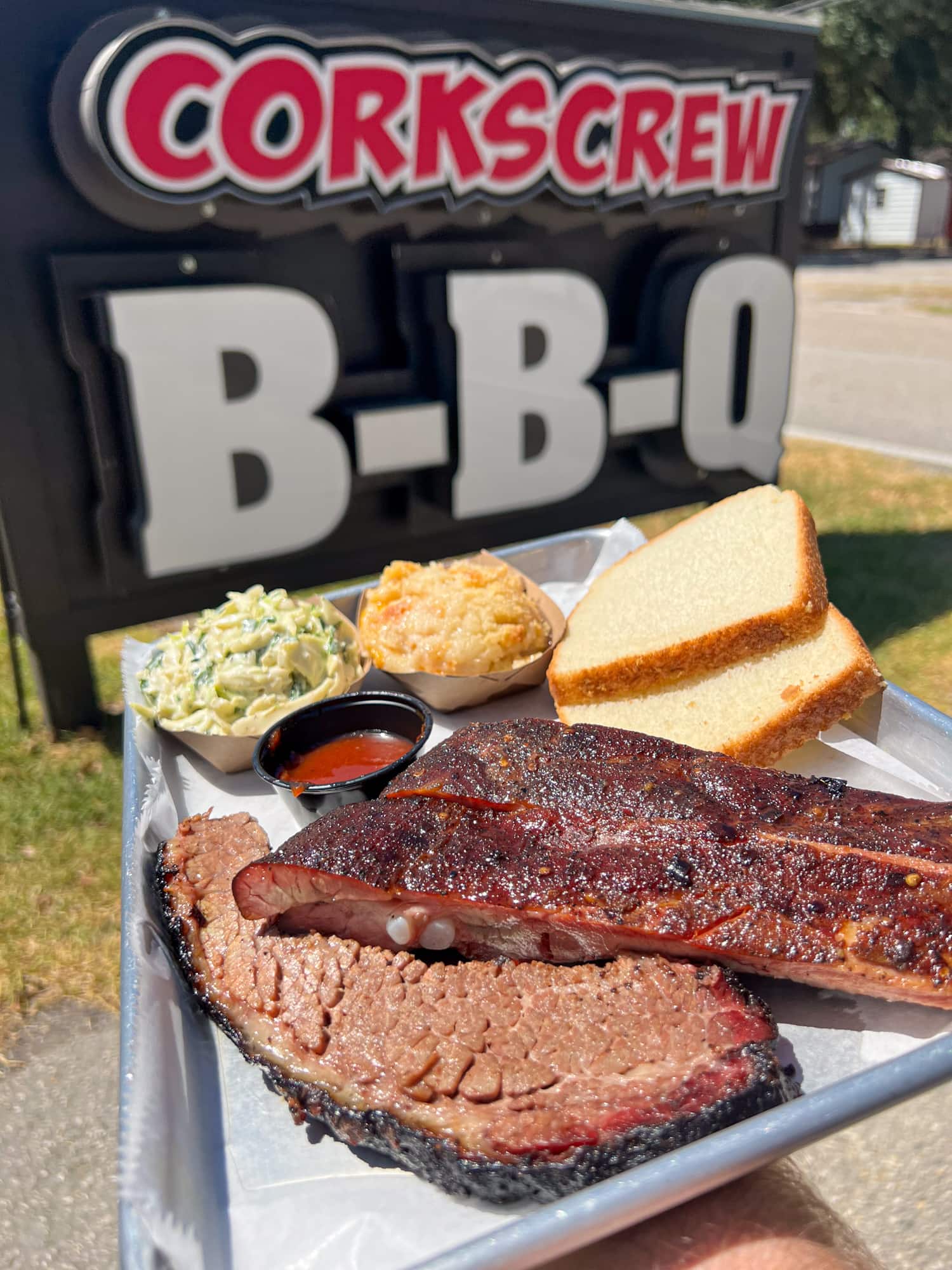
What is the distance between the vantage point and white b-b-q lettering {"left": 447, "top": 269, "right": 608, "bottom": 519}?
541 cm

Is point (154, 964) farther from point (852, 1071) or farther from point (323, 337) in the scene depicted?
point (323, 337)

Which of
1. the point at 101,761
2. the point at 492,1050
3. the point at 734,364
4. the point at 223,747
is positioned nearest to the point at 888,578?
the point at 734,364

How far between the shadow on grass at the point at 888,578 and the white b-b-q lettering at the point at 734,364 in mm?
1178

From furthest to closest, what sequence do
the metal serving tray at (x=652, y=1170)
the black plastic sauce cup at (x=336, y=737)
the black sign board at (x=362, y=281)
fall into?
the black sign board at (x=362, y=281)
the black plastic sauce cup at (x=336, y=737)
the metal serving tray at (x=652, y=1170)

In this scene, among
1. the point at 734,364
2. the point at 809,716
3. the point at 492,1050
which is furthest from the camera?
the point at 734,364

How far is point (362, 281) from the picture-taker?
508cm

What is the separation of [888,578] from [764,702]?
5.28 m

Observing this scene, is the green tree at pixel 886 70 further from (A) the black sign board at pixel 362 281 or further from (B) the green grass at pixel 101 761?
(A) the black sign board at pixel 362 281

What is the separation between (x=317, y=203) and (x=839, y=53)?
151 feet

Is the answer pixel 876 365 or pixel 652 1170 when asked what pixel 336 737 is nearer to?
pixel 652 1170

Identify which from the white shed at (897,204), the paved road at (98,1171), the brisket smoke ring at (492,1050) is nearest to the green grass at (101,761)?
the paved road at (98,1171)

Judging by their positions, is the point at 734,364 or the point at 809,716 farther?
the point at 734,364

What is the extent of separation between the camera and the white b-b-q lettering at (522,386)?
5.41 meters

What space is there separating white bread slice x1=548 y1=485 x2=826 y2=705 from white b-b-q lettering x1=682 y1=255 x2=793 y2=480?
3040 millimetres
